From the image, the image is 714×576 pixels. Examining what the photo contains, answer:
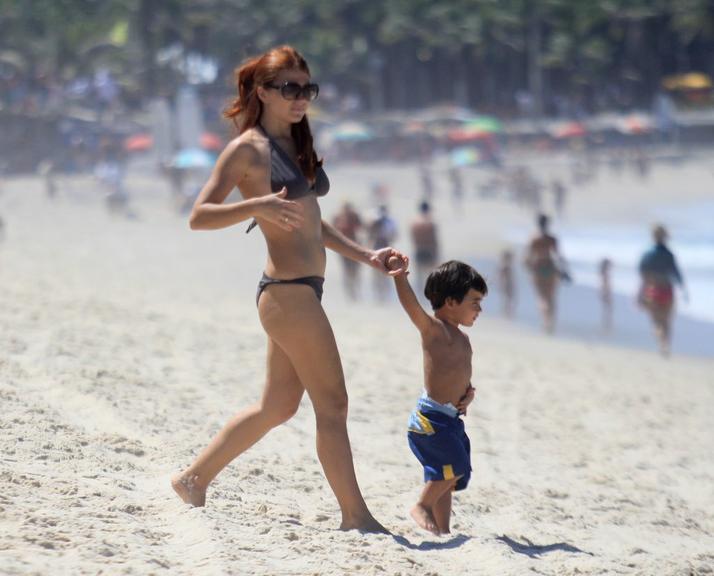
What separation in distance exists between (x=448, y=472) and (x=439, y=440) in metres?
0.12

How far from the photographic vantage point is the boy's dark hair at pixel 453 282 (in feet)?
14.4

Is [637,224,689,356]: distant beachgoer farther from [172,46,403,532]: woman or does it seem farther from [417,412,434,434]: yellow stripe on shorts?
[172,46,403,532]: woman

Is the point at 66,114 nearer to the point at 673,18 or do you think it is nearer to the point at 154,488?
the point at 673,18

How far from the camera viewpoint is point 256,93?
4121 mm

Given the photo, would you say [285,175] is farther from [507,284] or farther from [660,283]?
[507,284]

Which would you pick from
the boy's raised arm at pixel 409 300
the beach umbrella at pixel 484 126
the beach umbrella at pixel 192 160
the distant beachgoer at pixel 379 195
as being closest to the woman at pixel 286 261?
the boy's raised arm at pixel 409 300

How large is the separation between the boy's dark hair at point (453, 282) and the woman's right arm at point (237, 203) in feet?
2.29

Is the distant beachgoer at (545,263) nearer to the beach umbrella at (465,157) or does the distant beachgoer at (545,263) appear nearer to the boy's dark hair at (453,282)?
the boy's dark hair at (453,282)

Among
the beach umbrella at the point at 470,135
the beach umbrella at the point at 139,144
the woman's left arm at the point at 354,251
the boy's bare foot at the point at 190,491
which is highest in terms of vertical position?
the beach umbrella at the point at 470,135

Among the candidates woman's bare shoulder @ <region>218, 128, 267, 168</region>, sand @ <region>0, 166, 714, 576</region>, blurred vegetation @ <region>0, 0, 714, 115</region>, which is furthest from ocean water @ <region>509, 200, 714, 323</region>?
blurred vegetation @ <region>0, 0, 714, 115</region>

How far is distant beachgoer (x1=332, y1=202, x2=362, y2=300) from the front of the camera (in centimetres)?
1638

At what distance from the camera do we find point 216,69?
63188 mm

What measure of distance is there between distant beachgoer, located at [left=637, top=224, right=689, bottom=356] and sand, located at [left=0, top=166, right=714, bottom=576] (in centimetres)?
56

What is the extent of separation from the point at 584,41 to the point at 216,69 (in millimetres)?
19192
